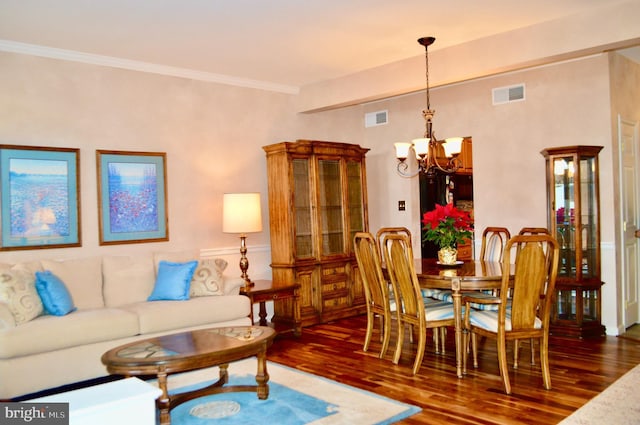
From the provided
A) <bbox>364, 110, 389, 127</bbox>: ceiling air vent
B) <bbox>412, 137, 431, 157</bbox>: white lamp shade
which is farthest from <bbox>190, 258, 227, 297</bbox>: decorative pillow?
<bbox>364, 110, 389, 127</bbox>: ceiling air vent

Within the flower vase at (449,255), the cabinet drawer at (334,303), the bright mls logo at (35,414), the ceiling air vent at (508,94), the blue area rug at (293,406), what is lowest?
the blue area rug at (293,406)

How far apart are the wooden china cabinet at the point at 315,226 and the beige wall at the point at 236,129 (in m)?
0.41

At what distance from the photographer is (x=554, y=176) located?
5.43 meters

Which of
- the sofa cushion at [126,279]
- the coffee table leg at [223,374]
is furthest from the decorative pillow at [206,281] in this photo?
the coffee table leg at [223,374]

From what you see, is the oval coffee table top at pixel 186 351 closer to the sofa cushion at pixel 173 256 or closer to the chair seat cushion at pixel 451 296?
the sofa cushion at pixel 173 256

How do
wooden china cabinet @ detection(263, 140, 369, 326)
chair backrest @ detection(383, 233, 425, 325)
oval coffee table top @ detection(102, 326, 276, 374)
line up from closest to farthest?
oval coffee table top @ detection(102, 326, 276, 374) → chair backrest @ detection(383, 233, 425, 325) → wooden china cabinet @ detection(263, 140, 369, 326)

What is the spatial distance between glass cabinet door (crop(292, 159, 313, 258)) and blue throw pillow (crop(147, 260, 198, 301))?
142 cm

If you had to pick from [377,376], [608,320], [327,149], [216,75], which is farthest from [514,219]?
[216,75]

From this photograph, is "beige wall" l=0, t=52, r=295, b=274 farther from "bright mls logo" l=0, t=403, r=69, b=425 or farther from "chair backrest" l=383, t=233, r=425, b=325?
"bright mls logo" l=0, t=403, r=69, b=425

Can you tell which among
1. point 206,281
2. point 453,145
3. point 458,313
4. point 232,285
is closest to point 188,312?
point 206,281

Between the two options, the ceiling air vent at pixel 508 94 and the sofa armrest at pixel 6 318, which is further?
the ceiling air vent at pixel 508 94

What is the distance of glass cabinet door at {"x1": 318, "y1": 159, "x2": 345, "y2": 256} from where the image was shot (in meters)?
6.25

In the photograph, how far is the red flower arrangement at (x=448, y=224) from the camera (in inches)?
177

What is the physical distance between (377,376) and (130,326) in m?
1.91
